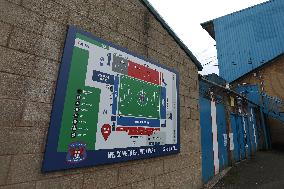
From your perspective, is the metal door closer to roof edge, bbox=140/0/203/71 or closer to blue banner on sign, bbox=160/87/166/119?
roof edge, bbox=140/0/203/71

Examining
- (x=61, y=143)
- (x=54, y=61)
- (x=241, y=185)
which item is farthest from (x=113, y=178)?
(x=241, y=185)

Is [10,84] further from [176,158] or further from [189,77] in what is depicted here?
[189,77]

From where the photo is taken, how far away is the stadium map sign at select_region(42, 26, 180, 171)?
2.51 metres

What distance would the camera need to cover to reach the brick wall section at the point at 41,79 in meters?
2.12

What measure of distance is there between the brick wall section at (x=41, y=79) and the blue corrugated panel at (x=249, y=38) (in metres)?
17.1

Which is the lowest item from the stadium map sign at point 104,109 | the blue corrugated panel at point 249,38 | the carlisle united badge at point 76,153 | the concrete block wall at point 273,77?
the carlisle united badge at point 76,153

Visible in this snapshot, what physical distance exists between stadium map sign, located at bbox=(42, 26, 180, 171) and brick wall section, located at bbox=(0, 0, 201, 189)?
11cm

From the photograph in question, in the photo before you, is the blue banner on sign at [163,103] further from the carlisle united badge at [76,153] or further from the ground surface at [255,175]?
the ground surface at [255,175]

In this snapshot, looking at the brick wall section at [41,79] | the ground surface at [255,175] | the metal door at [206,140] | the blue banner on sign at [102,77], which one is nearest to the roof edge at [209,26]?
the ground surface at [255,175]

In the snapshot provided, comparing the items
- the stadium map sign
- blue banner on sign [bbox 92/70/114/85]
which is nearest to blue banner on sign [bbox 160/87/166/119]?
the stadium map sign

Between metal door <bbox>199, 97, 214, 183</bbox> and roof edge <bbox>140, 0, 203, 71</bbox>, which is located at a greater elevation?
roof edge <bbox>140, 0, 203, 71</bbox>

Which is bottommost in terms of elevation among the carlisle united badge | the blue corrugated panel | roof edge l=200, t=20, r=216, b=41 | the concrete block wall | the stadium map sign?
the carlisle united badge

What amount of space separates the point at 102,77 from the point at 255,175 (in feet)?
20.4

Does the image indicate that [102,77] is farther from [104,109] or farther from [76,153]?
[76,153]
